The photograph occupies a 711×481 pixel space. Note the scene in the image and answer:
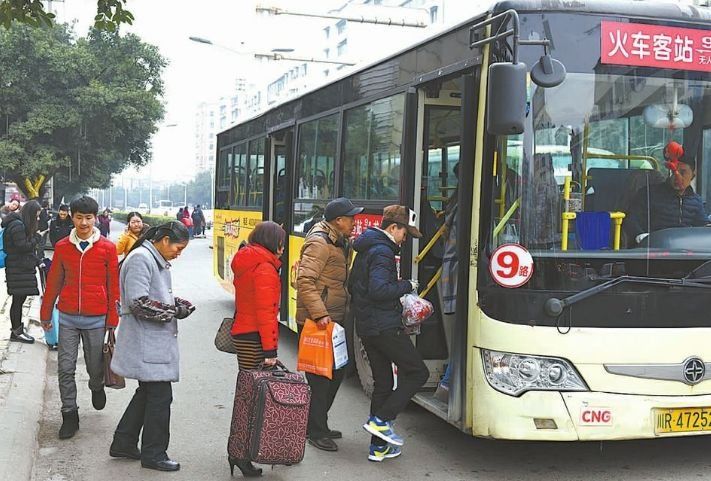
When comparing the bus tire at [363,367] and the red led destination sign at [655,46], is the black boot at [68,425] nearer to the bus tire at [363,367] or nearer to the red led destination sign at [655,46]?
the bus tire at [363,367]

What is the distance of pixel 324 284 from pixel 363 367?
1850 millimetres

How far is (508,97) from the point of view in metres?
4.79

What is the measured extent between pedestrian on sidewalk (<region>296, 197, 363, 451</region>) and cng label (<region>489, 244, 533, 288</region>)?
1.28 m

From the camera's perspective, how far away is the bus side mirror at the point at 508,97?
4781 mm

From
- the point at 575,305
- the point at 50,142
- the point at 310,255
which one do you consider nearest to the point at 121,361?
the point at 310,255

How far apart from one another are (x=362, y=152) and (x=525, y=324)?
2898 mm

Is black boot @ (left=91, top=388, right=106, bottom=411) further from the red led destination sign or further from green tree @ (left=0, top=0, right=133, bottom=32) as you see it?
the red led destination sign

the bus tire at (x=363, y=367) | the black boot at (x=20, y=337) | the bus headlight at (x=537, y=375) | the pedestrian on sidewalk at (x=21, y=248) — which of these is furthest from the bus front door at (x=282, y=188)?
the bus headlight at (x=537, y=375)

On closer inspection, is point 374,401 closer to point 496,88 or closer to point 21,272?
point 496,88

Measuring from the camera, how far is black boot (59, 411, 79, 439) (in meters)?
6.46

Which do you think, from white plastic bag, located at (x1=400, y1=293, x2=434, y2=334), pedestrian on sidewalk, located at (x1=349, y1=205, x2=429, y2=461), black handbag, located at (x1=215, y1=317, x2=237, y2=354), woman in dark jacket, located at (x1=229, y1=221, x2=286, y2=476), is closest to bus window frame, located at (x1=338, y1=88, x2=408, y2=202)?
pedestrian on sidewalk, located at (x1=349, y1=205, x2=429, y2=461)

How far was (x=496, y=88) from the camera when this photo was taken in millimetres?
4820

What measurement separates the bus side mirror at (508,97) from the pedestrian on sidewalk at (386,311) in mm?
1129

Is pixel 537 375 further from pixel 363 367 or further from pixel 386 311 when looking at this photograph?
pixel 363 367
